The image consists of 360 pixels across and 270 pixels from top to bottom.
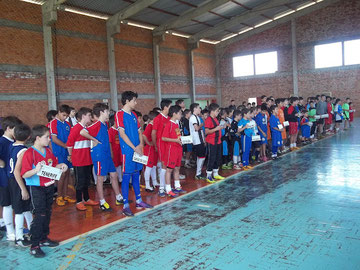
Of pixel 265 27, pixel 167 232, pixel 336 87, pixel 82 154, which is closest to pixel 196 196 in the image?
pixel 167 232

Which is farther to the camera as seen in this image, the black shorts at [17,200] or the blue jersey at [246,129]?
the blue jersey at [246,129]

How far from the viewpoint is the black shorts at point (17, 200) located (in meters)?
3.55

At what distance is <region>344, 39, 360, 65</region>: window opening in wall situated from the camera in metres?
18.0

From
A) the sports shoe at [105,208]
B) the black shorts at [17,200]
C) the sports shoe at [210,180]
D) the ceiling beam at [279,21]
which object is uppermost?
the ceiling beam at [279,21]

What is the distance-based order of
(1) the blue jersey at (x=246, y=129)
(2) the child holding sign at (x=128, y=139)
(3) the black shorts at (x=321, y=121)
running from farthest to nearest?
(3) the black shorts at (x=321, y=121), (1) the blue jersey at (x=246, y=129), (2) the child holding sign at (x=128, y=139)

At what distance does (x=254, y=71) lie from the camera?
850 inches

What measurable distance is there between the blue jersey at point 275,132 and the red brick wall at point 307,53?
41.6ft

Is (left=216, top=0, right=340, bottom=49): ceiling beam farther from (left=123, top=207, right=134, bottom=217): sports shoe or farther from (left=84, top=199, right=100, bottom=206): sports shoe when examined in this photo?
(left=123, top=207, right=134, bottom=217): sports shoe

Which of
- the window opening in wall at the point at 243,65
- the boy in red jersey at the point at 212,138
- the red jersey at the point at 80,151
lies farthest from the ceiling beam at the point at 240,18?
the red jersey at the point at 80,151

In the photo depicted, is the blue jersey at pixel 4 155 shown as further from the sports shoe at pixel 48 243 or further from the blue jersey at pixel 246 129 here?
the blue jersey at pixel 246 129

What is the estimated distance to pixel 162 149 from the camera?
18.1 ft

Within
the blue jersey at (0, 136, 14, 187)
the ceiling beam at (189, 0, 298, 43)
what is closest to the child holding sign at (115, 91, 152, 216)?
the blue jersey at (0, 136, 14, 187)

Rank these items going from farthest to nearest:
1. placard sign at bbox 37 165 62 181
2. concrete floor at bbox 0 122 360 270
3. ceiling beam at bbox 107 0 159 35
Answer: ceiling beam at bbox 107 0 159 35 → placard sign at bbox 37 165 62 181 → concrete floor at bbox 0 122 360 270

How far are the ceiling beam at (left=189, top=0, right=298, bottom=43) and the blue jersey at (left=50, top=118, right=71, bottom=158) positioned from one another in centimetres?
1471
